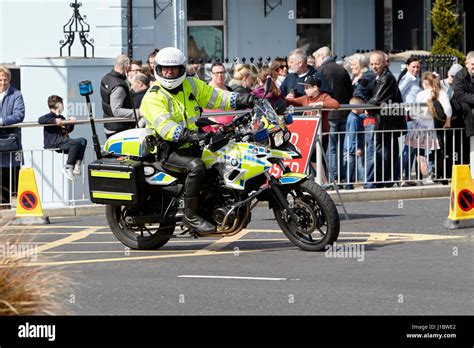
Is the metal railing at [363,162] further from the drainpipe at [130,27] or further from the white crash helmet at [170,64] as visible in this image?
the drainpipe at [130,27]

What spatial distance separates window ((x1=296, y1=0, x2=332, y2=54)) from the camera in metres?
27.7

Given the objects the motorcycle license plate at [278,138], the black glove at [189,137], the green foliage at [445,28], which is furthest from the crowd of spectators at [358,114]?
Answer: the green foliage at [445,28]

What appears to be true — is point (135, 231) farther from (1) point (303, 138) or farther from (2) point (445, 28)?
(2) point (445, 28)

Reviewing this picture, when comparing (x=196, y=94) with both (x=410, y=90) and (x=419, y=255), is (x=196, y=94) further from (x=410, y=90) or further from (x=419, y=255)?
(x=410, y=90)

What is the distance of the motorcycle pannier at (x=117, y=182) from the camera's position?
1332 cm

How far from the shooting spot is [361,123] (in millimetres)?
18531

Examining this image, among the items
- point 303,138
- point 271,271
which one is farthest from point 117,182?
point 303,138

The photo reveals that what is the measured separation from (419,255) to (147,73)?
6.32 metres

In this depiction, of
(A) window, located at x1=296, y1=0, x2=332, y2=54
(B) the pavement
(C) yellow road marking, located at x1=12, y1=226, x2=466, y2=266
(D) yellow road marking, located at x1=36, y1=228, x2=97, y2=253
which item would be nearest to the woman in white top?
(B) the pavement

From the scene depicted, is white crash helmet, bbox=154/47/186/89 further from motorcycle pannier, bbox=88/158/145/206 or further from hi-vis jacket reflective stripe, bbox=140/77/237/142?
motorcycle pannier, bbox=88/158/145/206

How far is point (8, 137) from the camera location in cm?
1812

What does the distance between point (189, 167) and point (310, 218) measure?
1186mm

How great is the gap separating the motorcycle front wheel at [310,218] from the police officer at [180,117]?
2.31 feet

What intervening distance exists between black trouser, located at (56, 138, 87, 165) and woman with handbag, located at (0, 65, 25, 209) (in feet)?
1.79
